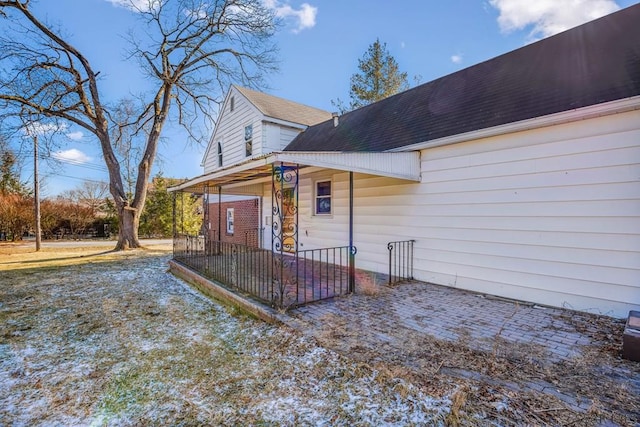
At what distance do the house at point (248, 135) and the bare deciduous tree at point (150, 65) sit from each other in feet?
4.50

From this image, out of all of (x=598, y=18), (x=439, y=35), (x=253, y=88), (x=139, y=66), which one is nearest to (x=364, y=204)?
(x=598, y=18)

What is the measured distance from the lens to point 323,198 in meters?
9.14

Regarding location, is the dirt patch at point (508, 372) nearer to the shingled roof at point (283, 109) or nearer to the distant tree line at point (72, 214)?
the shingled roof at point (283, 109)

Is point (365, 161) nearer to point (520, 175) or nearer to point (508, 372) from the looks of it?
point (520, 175)

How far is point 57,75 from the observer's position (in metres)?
13.0

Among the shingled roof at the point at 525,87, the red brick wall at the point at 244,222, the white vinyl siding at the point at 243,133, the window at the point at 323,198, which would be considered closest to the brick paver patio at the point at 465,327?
the shingled roof at the point at 525,87

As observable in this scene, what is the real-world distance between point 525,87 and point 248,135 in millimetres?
9958

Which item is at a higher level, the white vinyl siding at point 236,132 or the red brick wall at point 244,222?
the white vinyl siding at point 236,132

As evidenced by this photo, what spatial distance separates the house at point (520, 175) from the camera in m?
4.26

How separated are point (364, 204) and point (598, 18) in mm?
5941

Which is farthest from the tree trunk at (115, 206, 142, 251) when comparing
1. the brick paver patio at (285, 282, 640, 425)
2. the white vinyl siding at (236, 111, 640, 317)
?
the brick paver patio at (285, 282, 640, 425)

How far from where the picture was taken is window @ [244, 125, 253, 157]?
41.3 ft

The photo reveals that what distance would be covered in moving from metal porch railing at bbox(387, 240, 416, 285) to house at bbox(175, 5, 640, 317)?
0.32 ft

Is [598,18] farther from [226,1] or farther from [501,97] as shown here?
[226,1]
